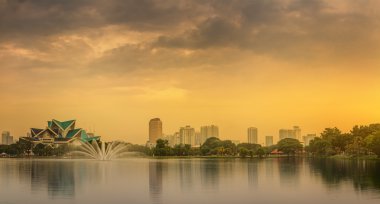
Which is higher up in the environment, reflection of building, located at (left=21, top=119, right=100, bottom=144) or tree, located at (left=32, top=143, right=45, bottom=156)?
reflection of building, located at (left=21, top=119, right=100, bottom=144)

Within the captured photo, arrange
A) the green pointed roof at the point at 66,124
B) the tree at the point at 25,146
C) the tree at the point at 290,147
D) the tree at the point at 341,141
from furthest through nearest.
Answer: the green pointed roof at the point at 66,124 → the tree at the point at 25,146 → the tree at the point at 290,147 → the tree at the point at 341,141

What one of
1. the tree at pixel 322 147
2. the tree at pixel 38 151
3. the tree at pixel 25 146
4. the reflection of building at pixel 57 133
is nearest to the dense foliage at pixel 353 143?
the tree at pixel 322 147

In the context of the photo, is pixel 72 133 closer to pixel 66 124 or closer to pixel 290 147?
pixel 66 124

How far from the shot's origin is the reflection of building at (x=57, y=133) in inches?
7584

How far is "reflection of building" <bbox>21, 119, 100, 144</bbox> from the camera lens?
193 metres

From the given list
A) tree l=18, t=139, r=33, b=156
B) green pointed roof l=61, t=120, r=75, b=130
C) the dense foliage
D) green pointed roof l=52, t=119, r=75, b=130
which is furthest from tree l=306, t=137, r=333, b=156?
green pointed roof l=52, t=119, r=75, b=130

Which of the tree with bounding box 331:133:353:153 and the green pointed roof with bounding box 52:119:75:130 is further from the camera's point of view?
the green pointed roof with bounding box 52:119:75:130

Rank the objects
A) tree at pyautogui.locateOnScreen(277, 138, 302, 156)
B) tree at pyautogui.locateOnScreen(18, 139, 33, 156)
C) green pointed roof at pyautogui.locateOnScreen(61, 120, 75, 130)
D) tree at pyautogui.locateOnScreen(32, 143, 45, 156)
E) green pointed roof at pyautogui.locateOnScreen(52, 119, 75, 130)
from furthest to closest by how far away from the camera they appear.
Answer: green pointed roof at pyautogui.locateOnScreen(61, 120, 75, 130) → green pointed roof at pyautogui.locateOnScreen(52, 119, 75, 130) → tree at pyautogui.locateOnScreen(18, 139, 33, 156) → tree at pyautogui.locateOnScreen(32, 143, 45, 156) → tree at pyautogui.locateOnScreen(277, 138, 302, 156)

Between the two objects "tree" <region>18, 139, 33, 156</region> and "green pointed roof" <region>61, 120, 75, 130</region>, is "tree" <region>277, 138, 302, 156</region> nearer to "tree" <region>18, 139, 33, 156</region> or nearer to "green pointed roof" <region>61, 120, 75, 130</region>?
"green pointed roof" <region>61, 120, 75, 130</region>

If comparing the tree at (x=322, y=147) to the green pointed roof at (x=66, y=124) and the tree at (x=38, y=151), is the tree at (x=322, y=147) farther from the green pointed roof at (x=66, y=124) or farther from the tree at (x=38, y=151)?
the green pointed roof at (x=66, y=124)

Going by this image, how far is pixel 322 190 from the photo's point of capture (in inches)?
1340

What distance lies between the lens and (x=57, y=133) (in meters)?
196

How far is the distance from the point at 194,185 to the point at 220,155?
366ft

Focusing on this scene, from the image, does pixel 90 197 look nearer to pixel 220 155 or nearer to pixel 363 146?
pixel 363 146
